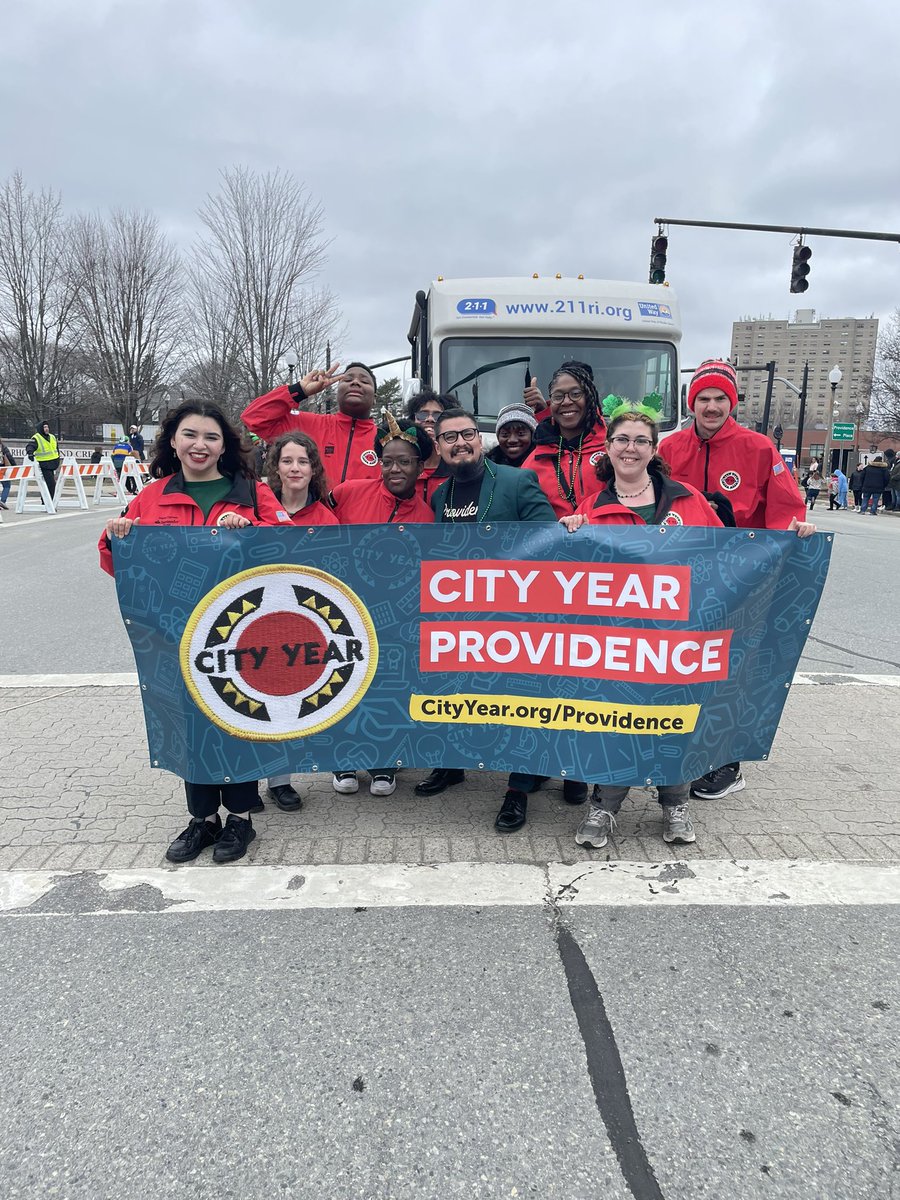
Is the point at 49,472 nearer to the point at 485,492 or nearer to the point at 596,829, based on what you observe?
the point at 485,492

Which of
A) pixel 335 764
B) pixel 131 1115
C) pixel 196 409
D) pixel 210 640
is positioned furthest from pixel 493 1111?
pixel 196 409

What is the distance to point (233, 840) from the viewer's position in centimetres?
334

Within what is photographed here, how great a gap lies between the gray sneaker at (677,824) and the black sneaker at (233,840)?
1.81 meters

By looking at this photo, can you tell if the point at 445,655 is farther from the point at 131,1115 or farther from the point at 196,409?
the point at 131,1115

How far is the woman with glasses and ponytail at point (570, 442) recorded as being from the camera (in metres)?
4.00

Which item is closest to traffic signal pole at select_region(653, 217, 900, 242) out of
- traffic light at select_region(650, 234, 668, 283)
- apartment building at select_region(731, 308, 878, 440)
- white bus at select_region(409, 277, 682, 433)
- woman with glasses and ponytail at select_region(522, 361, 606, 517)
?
traffic light at select_region(650, 234, 668, 283)

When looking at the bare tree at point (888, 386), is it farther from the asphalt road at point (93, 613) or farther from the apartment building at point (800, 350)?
the apartment building at point (800, 350)

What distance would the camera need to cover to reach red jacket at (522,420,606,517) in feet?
13.0

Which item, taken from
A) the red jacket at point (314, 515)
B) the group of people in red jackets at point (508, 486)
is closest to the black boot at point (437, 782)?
the group of people in red jackets at point (508, 486)

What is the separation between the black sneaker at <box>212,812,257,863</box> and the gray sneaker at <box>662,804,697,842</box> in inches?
71.1

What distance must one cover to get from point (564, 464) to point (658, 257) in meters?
15.0

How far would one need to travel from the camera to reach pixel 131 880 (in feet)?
10.2

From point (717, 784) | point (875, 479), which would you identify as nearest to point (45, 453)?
point (717, 784)

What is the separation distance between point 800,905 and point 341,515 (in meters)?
2.67
